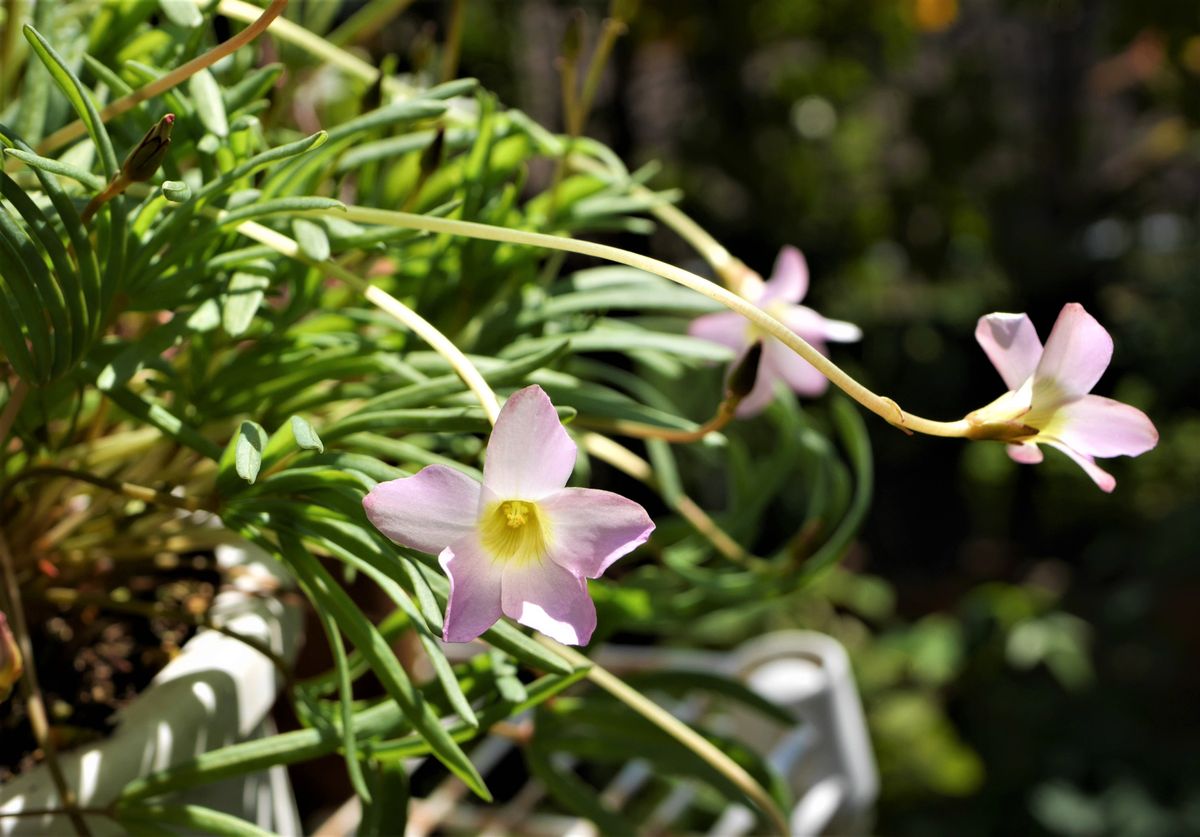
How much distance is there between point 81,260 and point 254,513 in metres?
0.09

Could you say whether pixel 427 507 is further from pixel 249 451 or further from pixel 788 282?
pixel 788 282

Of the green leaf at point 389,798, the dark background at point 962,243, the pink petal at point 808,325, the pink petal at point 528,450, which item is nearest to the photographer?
the pink petal at point 528,450

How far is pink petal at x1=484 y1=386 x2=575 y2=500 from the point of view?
27 centimetres

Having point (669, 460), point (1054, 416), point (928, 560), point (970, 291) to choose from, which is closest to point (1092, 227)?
point (970, 291)

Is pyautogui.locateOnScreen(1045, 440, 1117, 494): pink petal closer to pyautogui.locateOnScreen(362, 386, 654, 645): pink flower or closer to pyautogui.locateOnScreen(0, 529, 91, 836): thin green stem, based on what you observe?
pyautogui.locateOnScreen(362, 386, 654, 645): pink flower

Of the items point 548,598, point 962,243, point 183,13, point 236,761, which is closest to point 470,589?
point 548,598

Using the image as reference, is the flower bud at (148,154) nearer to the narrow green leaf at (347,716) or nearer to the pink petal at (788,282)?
the narrow green leaf at (347,716)

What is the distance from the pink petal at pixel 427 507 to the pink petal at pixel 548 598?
0.07 feet

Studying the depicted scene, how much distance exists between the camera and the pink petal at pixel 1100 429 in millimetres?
321

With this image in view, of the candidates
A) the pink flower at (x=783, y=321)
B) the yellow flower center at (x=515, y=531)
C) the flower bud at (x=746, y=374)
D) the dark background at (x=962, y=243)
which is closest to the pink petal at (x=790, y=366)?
the pink flower at (x=783, y=321)

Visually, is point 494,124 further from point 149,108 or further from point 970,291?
point 970,291

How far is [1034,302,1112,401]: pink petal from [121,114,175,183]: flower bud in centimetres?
24

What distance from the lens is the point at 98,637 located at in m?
0.48

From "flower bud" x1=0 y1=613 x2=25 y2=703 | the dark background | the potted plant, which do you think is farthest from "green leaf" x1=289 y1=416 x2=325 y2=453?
the dark background
